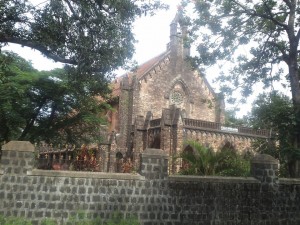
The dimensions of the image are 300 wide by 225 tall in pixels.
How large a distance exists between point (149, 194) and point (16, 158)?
3484 millimetres

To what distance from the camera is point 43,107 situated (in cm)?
1509

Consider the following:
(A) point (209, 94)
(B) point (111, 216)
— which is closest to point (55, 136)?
(B) point (111, 216)

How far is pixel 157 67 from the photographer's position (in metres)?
30.8

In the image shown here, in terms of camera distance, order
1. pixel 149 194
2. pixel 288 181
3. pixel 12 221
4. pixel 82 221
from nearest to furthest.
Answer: pixel 12 221 < pixel 82 221 < pixel 149 194 < pixel 288 181

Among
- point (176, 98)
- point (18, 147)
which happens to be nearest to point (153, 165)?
point (18, 147)

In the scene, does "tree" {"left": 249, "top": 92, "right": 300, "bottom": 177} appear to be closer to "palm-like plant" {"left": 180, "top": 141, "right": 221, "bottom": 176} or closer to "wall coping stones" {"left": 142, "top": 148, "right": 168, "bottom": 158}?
"palm-like plant" {"left": 180, "top": 141, "right": 221, "bottom": 176}

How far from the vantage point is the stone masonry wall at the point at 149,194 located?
8.17 metres

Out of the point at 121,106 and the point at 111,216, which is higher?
the point at 121,106

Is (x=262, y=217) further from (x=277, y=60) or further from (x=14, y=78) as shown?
(x=14, y=78)

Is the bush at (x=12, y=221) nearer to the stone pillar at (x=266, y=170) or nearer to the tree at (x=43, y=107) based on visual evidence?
the tree at (x=43, y=107)

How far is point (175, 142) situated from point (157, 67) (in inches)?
355

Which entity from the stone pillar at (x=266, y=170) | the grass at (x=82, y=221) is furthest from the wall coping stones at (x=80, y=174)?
the stone pillar at (x=266, y=170)

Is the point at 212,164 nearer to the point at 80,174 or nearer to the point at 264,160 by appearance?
the point at 264,160

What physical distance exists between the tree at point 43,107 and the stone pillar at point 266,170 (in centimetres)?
685
